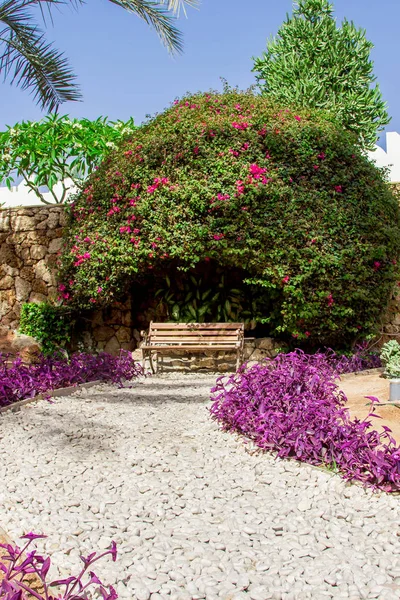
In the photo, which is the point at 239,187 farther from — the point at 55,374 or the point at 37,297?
the point at 37,297

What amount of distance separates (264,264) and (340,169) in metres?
1.70

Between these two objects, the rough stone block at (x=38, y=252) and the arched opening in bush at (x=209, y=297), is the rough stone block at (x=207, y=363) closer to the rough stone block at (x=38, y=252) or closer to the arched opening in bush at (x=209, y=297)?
the arched opening in bush at (x=209, y=297)

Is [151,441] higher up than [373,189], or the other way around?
[373,189]

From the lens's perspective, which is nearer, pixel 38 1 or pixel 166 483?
pixel 166 483

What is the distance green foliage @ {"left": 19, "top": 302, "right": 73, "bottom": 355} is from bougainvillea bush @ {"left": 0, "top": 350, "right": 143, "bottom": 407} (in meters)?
1.73

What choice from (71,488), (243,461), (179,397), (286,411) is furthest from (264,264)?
(71,488)

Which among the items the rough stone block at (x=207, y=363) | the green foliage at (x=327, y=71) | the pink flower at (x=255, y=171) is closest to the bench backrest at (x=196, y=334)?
the rough stone block at (x=207, y=363)

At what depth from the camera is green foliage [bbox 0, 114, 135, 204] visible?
33.1 feet

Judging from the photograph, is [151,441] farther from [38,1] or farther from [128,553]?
[38,1]

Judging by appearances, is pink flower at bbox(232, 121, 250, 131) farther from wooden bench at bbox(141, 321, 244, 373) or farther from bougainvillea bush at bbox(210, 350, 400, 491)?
bougainvillea bush at bbox(210, 350, 400, 491)

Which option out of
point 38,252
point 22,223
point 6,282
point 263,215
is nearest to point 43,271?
point 38,252

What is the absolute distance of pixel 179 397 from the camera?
5855mm

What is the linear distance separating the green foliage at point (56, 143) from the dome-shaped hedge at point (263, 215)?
2.14 meters

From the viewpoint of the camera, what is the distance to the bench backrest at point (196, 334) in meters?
7.88
